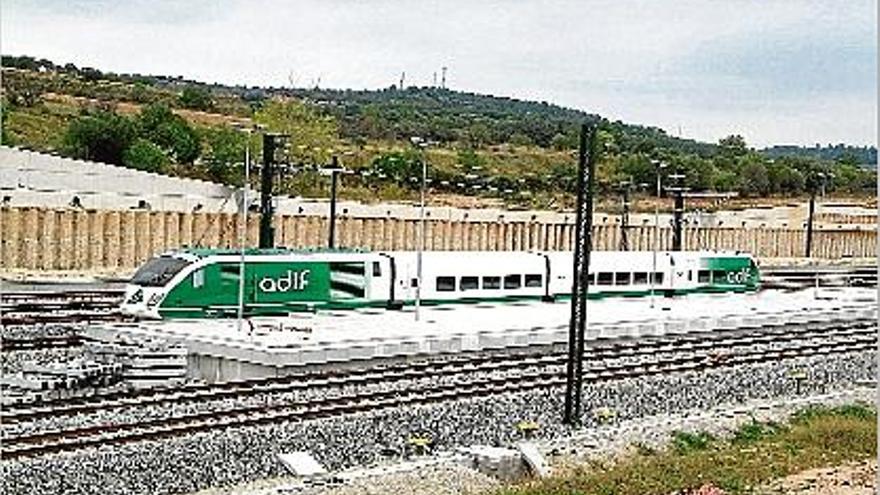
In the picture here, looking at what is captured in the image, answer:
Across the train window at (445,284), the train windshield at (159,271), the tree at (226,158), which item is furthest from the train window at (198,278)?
the tree at (226,158)

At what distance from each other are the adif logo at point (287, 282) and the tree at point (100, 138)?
123ft

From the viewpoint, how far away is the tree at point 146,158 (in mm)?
64938

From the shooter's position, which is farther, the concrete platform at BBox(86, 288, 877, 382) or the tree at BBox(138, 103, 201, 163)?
the tree at BBox(138, 103, 201, 163)

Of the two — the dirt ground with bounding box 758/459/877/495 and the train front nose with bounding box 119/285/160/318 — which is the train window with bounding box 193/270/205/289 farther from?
the dirt ground with bounding box 758/459/877/495

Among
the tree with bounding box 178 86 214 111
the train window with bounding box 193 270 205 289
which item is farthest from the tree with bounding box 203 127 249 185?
the train window with bounding box 193 270 205 289

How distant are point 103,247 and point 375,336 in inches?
801

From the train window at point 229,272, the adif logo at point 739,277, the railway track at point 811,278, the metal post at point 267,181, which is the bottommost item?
the railway track at point 811,278

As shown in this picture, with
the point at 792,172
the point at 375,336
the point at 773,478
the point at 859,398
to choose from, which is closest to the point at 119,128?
the point at 375,336

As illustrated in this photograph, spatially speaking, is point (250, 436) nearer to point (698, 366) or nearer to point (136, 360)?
point (136, 360)

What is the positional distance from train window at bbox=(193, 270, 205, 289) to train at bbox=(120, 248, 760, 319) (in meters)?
0.02

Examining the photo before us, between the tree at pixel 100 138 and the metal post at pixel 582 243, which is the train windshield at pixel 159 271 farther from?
the tree at pixel 100 138

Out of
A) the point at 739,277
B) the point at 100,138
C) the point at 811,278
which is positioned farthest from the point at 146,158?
the point at 811,278

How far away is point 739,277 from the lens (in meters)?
48.4

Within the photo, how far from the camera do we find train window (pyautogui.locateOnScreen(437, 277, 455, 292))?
3591cm
